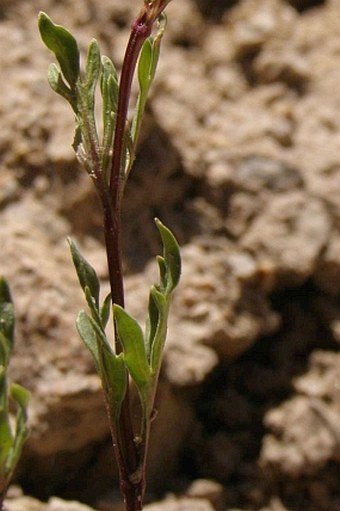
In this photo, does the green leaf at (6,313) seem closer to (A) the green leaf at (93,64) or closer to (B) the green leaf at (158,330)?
(B) the green leaf at (158,330)

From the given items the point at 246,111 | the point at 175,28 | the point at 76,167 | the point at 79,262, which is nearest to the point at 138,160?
the point at 76,167

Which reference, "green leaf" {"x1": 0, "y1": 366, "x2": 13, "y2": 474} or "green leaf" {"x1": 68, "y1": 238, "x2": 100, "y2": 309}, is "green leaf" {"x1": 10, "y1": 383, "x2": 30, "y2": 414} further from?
"green leaf" {"x1": 68, "y1": 238, "x2": 100, "y2": 309}

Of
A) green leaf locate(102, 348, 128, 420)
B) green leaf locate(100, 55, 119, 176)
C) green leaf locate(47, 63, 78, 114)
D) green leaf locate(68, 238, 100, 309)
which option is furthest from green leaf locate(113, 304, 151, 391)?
green leaf locate(47, 63, 78, 114)

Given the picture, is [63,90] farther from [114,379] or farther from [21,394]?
[21,394]

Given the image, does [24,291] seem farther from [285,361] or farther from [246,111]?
[246,111]

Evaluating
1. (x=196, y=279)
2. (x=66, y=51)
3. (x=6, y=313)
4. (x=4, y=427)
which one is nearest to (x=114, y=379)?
(x=4, y=427)

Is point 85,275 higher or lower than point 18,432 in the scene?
higher

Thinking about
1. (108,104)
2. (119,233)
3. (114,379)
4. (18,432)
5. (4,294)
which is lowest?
(18,432)
